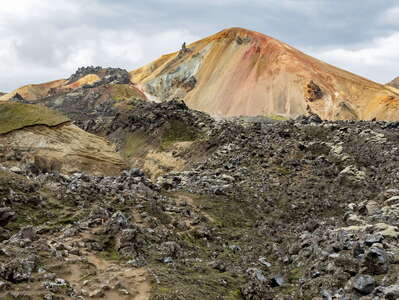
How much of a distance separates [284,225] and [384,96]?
53.1 metres

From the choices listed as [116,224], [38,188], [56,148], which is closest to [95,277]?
[116,224]

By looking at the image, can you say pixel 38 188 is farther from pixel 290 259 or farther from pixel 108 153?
pixel 108 153

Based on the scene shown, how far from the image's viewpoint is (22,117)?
23672 millimetres

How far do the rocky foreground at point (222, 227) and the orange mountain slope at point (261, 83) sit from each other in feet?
125

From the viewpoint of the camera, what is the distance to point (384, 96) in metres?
64.8

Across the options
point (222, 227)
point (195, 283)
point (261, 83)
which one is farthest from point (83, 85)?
point (195, 283)

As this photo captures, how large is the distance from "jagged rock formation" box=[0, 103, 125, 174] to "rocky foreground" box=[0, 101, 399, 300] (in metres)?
0.85

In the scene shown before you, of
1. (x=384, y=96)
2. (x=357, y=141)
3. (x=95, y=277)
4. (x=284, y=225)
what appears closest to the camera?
(x=95, y=277)

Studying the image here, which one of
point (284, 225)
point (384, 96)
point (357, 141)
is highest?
point (384, 96)

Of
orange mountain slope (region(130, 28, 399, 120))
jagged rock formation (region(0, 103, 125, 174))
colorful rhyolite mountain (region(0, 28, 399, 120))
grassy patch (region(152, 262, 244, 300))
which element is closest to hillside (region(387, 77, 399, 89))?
colorful rhyolite mountain (region(0, 28, 399, 120))

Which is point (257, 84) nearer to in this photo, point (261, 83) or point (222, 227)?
point (261, 83)

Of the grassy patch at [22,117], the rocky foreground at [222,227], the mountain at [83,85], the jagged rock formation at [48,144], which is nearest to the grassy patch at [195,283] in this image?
the rocky foreground at [222,227]

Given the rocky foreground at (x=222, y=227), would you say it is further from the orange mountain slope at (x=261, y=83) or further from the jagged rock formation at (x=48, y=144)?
the orange mountain slope at (x=261, y=83)

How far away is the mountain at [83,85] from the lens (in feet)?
277
